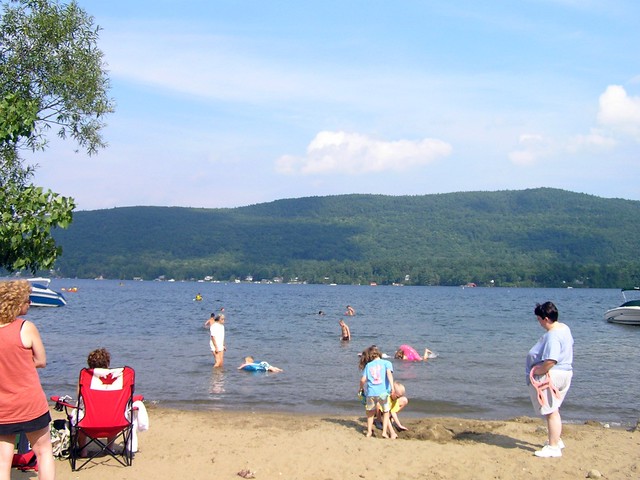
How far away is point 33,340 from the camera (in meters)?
5.32

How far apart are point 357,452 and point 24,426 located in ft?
14.0

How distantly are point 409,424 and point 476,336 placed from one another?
1924 centimetres

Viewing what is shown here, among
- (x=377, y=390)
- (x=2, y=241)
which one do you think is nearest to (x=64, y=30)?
(x=2, y=241)

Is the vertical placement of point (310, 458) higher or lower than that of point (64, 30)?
lower

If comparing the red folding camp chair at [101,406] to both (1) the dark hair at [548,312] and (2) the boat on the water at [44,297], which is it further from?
(2) the boat on the water at [44,297]

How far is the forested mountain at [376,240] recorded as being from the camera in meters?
127

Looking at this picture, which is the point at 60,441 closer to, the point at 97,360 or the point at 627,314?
the point at 97,360

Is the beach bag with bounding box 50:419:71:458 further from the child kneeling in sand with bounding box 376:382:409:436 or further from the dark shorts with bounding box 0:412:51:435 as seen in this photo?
the child kneeling in sand with bounding box 376:382:409:436

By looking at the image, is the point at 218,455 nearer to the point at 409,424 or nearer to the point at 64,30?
the point at 409,424

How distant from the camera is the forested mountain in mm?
127000

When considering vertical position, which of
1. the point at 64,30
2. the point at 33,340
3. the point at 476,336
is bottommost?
the point at 476,336

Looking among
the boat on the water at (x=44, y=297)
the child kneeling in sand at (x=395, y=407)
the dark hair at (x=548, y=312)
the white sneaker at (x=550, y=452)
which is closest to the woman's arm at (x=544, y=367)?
the dark hair at (x=548, y=312)

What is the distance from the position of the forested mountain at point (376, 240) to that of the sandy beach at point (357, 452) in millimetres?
106389

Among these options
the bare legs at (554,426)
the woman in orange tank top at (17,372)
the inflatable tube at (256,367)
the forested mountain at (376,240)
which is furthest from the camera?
the forested mountain at (376,240)
